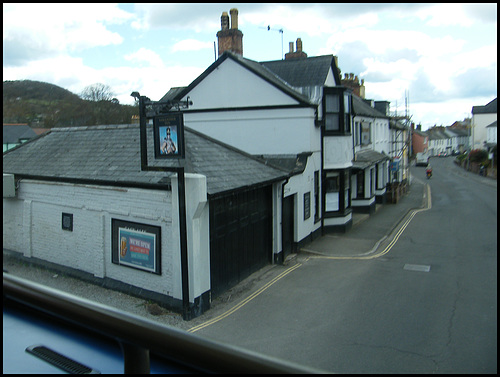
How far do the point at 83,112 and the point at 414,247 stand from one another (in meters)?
15.0

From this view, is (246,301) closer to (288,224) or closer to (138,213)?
(138,213)

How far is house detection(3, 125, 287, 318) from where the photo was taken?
9.45 meters

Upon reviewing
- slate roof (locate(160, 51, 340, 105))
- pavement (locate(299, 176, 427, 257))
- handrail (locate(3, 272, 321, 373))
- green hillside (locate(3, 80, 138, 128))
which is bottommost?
pavement (locate(299, 176, 427, 257))

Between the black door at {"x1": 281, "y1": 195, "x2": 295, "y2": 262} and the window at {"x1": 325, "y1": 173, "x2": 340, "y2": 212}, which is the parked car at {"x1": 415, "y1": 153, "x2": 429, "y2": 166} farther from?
the black door at {"x1": 281, "y1": 195, "x2": 295, "y2": 262}

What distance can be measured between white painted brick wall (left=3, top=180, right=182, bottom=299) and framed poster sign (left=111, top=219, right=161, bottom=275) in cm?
12

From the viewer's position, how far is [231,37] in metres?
17.2

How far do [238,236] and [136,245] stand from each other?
270cm

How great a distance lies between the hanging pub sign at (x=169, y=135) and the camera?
8.91 m

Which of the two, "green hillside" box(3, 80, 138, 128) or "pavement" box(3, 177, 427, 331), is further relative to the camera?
"green hillside" box(3, 80, 138, 128)

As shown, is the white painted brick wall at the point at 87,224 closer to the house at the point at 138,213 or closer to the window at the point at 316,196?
the house at the point at 138,213

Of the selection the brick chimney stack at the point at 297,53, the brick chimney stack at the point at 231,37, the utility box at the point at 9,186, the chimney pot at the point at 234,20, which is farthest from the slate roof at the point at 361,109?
the utility box at the point at 9,186

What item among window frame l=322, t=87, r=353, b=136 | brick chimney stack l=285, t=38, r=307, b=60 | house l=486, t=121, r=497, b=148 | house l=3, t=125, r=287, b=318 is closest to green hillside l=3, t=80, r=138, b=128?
house l=3, t=125, r=287, b=318

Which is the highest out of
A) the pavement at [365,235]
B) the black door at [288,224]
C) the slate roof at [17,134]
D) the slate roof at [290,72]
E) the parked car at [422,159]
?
the slate roof at [290,72]

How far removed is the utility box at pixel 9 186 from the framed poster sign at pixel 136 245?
3611 millimetres
